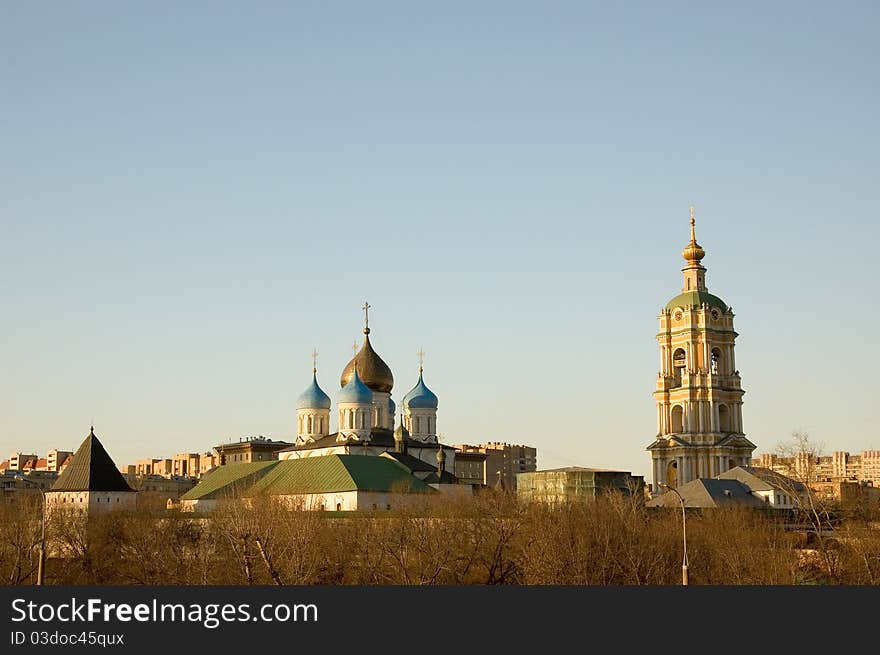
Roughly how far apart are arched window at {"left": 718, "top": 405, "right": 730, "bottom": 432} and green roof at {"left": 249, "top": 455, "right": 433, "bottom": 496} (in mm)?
30007

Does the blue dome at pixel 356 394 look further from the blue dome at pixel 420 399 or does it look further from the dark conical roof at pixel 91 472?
the dark conical roof at pixel 91 472

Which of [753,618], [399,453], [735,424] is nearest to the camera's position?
[753,618]

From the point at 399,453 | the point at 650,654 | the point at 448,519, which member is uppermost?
the point at 399,453

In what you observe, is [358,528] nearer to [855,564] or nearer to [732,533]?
[732,533]

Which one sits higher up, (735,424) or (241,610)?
(735,424)

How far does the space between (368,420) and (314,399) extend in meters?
10.1

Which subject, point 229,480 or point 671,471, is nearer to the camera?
point 229,480

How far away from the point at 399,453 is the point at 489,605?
178ft

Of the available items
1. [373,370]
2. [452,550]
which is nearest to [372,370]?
[373,370]

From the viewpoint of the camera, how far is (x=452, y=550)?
48.9 meters

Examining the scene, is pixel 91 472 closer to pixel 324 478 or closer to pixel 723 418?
pixel 324 478

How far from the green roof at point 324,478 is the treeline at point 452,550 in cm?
831

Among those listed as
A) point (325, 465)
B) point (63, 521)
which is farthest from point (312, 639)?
point (325, 465)

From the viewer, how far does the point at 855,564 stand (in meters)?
49.3
